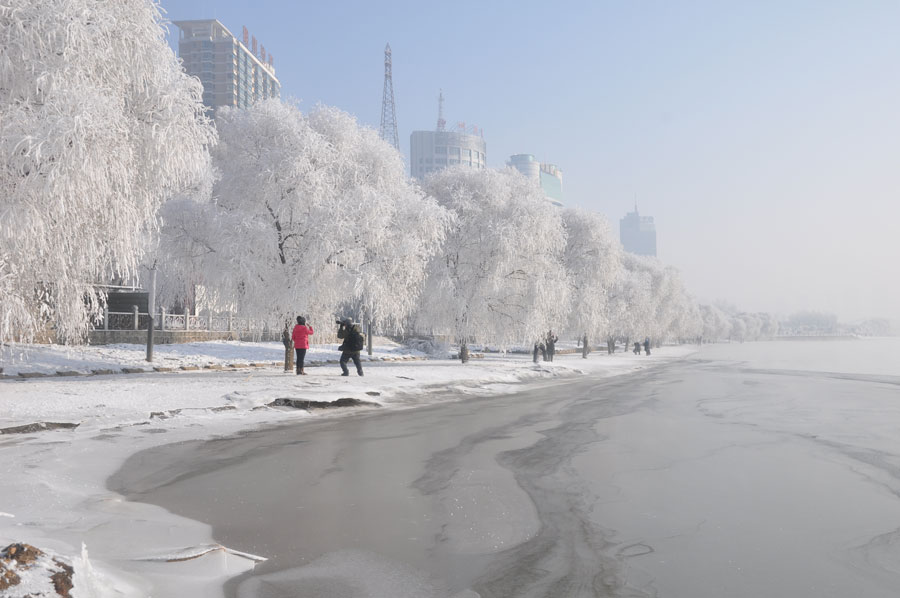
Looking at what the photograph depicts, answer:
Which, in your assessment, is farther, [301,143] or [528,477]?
[301,143]

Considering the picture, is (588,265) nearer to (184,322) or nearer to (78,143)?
(184,322)

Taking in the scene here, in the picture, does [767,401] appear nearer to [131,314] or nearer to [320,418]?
[320,418]

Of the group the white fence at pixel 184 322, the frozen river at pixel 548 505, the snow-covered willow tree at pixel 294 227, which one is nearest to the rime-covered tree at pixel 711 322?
the white fence at pixel 184 322

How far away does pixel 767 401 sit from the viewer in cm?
1639

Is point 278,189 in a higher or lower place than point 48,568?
higher

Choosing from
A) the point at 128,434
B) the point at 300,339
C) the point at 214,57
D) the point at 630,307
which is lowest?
the point at 128,434

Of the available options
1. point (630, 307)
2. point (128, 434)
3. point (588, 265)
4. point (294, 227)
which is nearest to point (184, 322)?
point (294, 227)

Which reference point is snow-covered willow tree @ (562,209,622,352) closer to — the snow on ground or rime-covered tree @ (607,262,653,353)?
rime-covered tree @ (607,262,653,353)

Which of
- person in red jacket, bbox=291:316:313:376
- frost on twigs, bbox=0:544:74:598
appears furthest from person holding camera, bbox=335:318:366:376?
frost on twigs, bbox=0:544:74:598

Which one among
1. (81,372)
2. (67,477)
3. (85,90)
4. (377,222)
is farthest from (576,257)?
(67,477)

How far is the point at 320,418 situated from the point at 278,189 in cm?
1057

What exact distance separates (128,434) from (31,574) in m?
7.27

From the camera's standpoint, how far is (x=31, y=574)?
11.0 feet

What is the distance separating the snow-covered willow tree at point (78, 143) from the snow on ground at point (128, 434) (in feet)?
7.48
